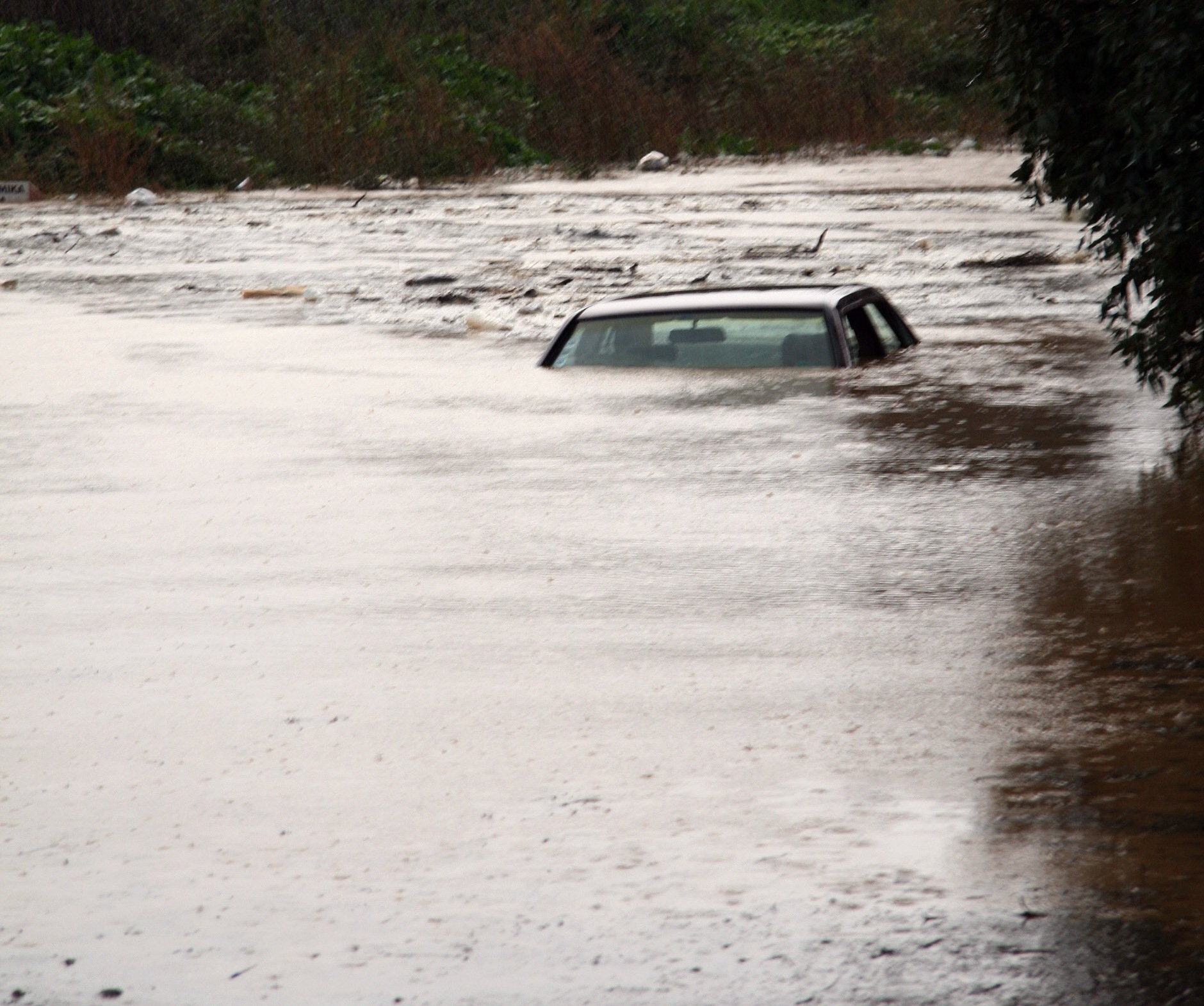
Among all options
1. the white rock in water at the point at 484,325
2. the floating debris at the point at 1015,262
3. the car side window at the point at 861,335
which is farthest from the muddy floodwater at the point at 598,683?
the floating debris at the point at 1015,262

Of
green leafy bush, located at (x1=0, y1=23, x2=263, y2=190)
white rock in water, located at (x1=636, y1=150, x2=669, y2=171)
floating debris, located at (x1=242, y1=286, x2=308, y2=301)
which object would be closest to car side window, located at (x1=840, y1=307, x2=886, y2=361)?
floating debris, located at (x1=242, y1=286, x2=308, y2=301)

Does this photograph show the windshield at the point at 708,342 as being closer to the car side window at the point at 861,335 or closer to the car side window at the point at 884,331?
the car side window at the point at 861,335

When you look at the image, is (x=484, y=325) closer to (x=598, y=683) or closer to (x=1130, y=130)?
(x=1130, y=130)

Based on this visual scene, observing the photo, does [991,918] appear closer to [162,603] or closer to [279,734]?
[279,734]

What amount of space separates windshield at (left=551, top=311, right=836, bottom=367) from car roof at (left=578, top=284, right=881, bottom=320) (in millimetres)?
52

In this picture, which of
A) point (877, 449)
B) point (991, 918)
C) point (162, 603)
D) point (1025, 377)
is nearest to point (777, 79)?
point (1025, 377)

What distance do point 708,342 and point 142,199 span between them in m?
24.5

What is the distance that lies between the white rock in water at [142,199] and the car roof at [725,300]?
23.9m

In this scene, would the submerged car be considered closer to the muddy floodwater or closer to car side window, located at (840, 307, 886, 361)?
car side window, located at (840, 307, 886, 361)

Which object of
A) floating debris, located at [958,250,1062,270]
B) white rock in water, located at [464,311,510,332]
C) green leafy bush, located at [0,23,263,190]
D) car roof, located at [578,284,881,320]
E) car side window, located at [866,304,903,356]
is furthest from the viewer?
green leafy bush, located at [0,23,263,190]

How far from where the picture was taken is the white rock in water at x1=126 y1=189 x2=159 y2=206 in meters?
35.0

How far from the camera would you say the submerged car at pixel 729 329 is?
11938mm

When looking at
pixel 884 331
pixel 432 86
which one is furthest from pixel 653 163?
pixel 884 331

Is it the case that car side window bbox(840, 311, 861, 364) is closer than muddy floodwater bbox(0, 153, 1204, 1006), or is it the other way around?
muddy floodwater bbox(0, 153, 1204, 1006)
